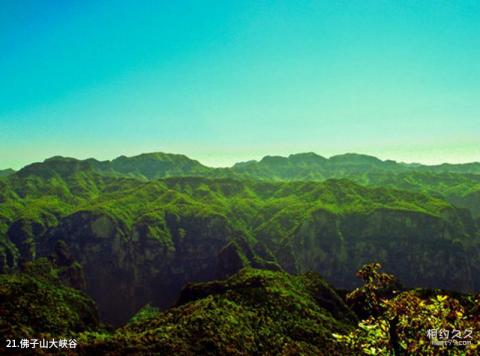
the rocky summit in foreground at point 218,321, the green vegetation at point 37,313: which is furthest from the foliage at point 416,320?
the green vegetation at point 37,313

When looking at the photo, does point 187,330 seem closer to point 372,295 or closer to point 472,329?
point 372,295

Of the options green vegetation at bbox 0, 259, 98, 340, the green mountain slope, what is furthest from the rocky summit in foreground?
green vegetation at bbox 0, 259, 98, 340

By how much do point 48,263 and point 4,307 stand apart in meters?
83.6

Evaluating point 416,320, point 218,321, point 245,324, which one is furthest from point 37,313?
point 416,320

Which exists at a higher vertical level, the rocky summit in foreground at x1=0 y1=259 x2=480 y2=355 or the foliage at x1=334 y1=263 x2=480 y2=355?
the foliage at x1=334 y1=263 x2=480 y2=355

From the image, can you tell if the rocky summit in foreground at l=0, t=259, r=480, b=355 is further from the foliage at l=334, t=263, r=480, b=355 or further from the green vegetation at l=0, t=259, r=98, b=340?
the foliage at l=334, t=263, r=480, b=355

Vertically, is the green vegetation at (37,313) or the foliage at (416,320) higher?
the foliage at (416,320)

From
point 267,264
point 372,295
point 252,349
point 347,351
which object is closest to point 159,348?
point 252,349

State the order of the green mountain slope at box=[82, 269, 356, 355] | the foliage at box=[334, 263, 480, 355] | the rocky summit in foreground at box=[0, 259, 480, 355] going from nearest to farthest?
1. the foliage at box=[334, 263, 480, 355]
2. the rocky summit in foreground at box=[0, 259, 480, 355]
3. the green mountain slope at box=[82, 269, 356, 355]

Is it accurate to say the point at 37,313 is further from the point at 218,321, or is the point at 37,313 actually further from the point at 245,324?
the point at 245,324

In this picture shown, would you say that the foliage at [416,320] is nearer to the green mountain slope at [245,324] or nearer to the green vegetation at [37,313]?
the green mountain slope at [245,324]

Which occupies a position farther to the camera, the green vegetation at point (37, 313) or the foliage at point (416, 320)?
the green vegetation at point (37, 313)

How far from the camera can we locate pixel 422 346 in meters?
16.1

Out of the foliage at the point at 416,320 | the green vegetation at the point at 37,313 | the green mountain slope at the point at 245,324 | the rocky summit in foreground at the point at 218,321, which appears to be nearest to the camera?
the foliage at the point at 416,320
